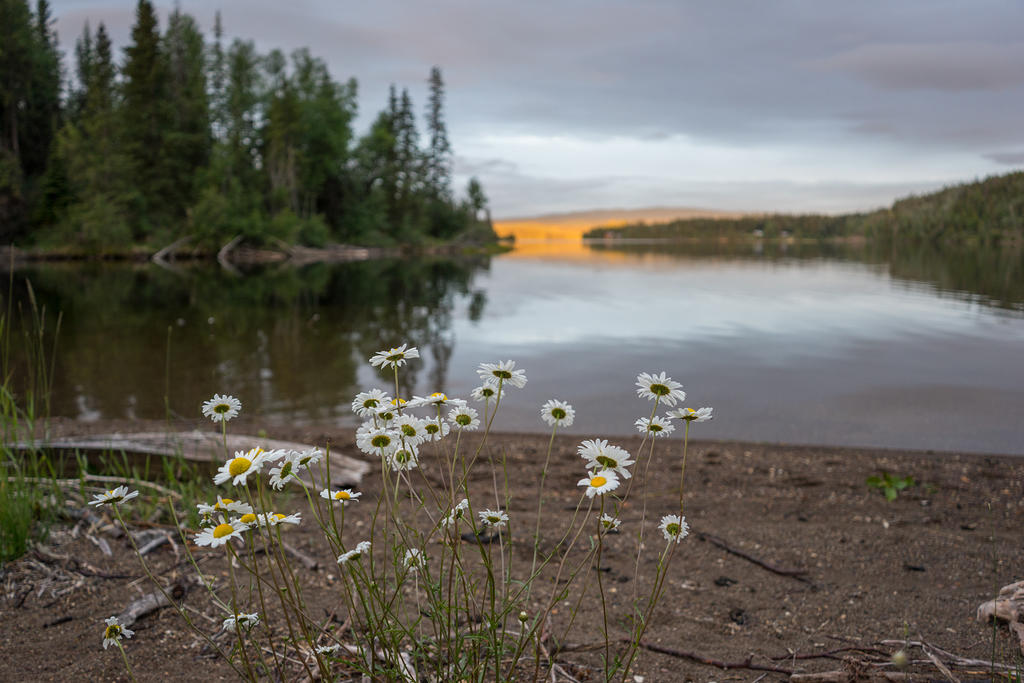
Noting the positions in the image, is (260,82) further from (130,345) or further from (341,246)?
(130,345)

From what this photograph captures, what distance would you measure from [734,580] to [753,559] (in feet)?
0.99

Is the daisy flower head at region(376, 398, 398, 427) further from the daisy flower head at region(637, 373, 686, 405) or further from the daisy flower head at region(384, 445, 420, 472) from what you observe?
the daisy flower head at region(637, 373, 686, 405)

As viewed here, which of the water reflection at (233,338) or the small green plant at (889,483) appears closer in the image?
the small green plant at (889,483)

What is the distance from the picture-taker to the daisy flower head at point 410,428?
156 centimetres

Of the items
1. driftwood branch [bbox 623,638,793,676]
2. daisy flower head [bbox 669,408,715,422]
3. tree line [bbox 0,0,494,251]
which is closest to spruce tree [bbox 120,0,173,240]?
tree line [bbox 0,0,494,251]

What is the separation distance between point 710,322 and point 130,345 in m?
12.1

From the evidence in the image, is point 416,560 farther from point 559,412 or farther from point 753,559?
point 753,559

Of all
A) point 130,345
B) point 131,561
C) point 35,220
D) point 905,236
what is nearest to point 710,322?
point 130,345

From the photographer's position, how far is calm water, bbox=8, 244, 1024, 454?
8312 millimetres

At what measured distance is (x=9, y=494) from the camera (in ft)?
11.0

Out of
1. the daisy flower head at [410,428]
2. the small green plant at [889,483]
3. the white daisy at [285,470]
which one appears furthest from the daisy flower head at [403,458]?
the small green plant at [889,483]

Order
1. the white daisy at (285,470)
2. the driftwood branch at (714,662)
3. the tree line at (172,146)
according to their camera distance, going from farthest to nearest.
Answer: the tree line at (172,146), the driftwood branch at (714,662), the white daisy at (285,470)

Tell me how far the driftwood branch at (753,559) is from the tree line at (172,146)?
47.3 meters

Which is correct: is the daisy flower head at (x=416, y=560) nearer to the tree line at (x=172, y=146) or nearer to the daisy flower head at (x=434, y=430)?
the daisy flower head at (x=434, y=430)
